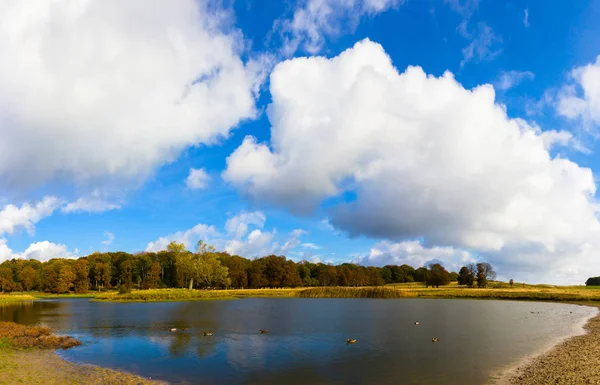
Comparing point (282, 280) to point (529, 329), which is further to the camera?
point (282, 280)

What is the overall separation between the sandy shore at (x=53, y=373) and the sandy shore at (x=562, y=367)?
25416 mm

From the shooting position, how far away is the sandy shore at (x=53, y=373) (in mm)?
25447

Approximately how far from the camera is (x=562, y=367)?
28.5m

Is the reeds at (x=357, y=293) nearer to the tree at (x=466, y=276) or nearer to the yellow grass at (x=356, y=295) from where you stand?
the yellow grass at (x=356, y=295)

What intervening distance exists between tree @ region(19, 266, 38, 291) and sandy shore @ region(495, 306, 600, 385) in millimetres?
207150

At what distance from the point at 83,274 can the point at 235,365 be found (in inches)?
6785

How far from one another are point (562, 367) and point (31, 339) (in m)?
49.5

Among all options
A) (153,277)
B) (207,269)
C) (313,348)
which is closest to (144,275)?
(153,277)

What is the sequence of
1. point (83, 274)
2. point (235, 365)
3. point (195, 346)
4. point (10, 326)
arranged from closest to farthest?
point (235, 365) < point (195, 346) < point (10, 326) < point (83, 274)

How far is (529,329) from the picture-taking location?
53062mm

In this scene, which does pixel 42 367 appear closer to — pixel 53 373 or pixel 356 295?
pixel 53 373

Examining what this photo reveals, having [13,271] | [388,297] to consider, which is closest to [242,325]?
[388,297]

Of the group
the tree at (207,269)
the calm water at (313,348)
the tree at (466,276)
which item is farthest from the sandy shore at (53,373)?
the tree at (466,276)

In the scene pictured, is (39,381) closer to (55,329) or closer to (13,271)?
(55,329)
